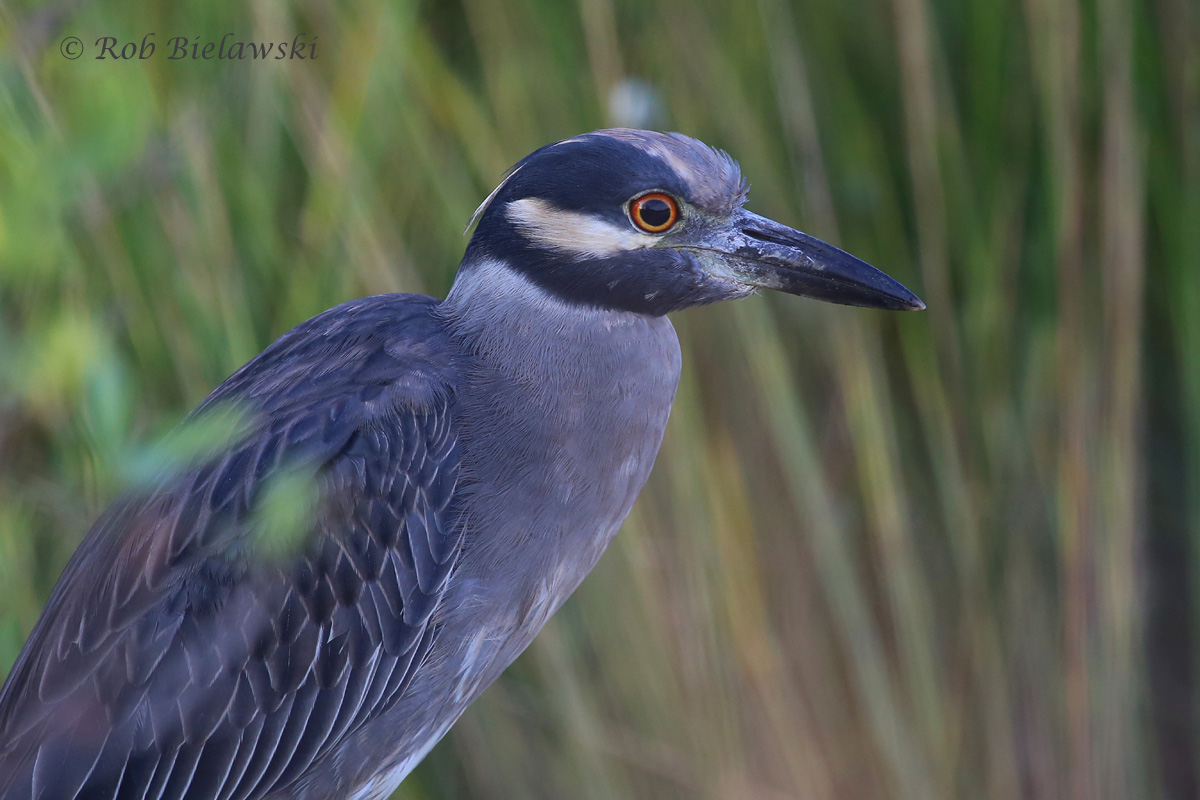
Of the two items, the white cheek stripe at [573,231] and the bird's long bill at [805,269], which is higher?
the white cheek stripe at [573,231]

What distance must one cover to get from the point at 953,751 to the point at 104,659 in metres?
2.08

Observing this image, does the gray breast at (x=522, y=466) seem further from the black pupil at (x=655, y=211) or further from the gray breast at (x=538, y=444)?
Result: the black pupil at (x=655, y=211)

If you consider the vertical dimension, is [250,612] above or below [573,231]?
below

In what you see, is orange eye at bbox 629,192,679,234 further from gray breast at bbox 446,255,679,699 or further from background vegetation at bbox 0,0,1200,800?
background vegetation at bbox 0,0,1200,800

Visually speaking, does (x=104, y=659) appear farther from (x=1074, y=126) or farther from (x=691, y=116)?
(x=1074, y=126)

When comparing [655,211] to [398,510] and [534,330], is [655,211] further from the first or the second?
Answer: [398,510]

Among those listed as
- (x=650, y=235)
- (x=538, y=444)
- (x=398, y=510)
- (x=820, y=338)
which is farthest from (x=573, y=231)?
(x=820, y=338)

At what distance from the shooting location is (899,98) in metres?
2.55

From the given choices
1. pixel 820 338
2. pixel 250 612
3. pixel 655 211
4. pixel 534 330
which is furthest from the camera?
pixel 820 338

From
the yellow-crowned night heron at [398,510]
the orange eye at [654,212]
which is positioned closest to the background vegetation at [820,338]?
the yellow-crowned night heron at [398,510]

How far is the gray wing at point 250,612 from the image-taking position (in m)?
1.67

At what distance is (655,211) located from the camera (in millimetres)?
1817

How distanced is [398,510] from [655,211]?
0.69 metres

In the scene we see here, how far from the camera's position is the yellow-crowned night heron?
1695 millimetres
